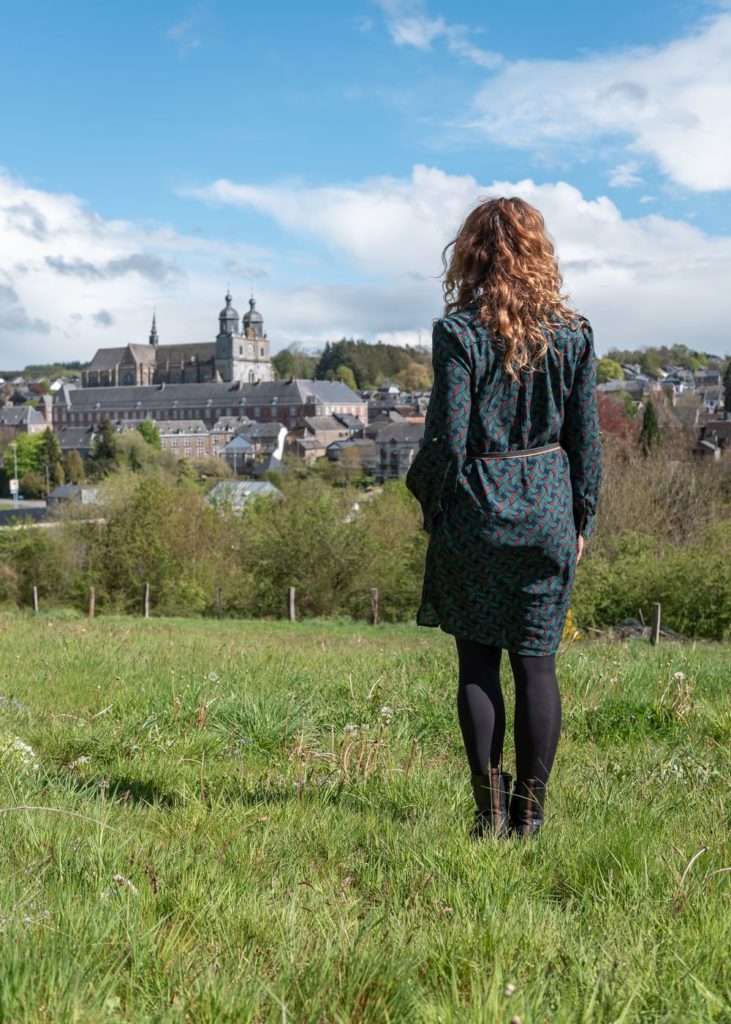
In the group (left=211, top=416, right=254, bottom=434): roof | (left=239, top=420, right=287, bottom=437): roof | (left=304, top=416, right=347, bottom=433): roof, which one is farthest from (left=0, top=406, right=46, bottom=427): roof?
(left=304, top=416, right=347, bottom=433): roof

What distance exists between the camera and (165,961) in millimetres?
1783

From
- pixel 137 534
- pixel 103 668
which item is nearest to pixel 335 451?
pixel 137 534

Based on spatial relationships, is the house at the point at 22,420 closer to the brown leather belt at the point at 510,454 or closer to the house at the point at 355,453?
the house at the point at 355,453

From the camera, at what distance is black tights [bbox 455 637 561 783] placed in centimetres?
285

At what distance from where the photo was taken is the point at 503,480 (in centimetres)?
280

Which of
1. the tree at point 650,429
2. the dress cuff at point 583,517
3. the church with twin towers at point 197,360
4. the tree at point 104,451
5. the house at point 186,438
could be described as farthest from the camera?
the church with twin towers at point 197,360

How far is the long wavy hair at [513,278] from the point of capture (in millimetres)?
2789

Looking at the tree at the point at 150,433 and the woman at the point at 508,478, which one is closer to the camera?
the woman at the point at 508,478

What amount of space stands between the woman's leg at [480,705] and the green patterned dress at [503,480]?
8 centimetres

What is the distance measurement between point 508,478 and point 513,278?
594 mm

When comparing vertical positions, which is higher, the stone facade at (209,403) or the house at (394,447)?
the stone facade at (209,403)

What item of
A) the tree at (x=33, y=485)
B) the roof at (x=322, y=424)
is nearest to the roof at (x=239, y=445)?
the roof at (x=322, y=424)

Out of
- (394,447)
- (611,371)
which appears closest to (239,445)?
(394,447)

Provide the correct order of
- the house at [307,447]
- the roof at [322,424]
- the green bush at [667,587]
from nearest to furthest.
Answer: the green bush at [667,587] → the house at [307,447] → the roof at [322,424]
